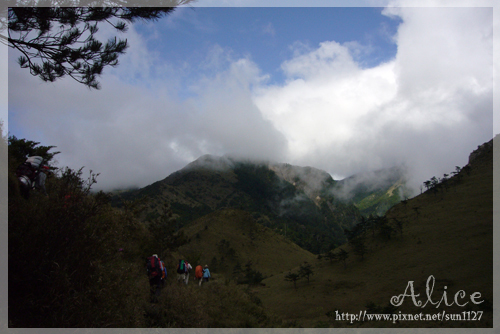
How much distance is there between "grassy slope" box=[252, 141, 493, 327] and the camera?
18.8 meters

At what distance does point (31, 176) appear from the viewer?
5902 millimetres

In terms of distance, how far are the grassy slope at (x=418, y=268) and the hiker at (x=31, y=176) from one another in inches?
561

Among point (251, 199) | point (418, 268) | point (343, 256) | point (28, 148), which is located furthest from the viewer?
point (251, 199)

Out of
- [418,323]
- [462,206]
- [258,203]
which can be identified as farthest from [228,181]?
[418,323]

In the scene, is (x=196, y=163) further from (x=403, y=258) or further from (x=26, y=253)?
(x=26, y=253)

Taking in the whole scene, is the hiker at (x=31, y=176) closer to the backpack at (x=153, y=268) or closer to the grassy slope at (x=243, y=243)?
the backpack at (x=153, y=268)

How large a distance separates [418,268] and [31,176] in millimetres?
31028

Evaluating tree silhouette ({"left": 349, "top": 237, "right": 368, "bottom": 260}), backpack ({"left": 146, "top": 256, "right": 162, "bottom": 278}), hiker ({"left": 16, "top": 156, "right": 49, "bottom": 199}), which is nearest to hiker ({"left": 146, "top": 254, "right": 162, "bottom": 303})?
backpack ({"left": 146, "top": 256, "right": 162, "bottom": 278})

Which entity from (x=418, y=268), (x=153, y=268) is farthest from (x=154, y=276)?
(x=418, y=268)

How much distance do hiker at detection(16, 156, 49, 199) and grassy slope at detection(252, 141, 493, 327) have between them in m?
14.2

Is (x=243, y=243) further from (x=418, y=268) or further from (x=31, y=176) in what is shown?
(x=31, y=176)

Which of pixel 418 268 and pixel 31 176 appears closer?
pixel 31 176

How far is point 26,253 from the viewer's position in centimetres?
428

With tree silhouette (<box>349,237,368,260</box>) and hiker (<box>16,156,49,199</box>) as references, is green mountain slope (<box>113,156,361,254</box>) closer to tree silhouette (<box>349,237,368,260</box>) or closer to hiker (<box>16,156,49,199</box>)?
tree silhouette (<box>349,237,368,260</box>)
